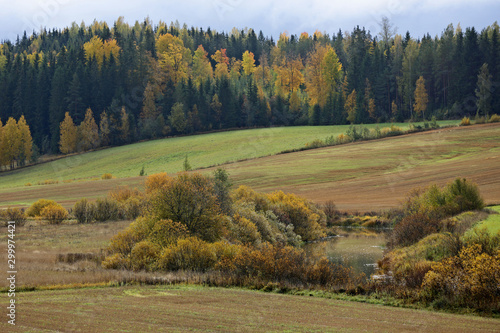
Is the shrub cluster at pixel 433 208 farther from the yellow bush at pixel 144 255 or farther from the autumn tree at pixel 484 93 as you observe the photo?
the autumn tree at pixel 484 93

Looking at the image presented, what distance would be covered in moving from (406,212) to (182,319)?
103ft

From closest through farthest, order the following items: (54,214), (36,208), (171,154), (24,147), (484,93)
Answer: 1. (54,214)
2. (36,208)
3. (171,154)
4. (484,93)
5. (24,147)

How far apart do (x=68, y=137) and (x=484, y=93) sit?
8525cm

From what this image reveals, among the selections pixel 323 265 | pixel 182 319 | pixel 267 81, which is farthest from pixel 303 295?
pixel 267 81

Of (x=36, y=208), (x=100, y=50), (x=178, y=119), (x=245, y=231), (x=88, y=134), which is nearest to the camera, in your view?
(x=245, y=231)

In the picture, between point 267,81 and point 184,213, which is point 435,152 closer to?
point 184,213

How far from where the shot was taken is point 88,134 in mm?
106750

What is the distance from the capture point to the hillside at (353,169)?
55750 millimetres

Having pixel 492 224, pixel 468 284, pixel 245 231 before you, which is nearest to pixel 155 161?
pixel 245 231

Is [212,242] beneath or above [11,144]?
beneath

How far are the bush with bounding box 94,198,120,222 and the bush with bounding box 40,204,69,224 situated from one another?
2.94m

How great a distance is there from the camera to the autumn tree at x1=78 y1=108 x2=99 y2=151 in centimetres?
10629

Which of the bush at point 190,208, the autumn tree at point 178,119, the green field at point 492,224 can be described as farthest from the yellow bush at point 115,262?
the autumn tree at point 178,119

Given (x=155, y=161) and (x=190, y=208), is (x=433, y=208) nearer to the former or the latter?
(x=190, y=208)
